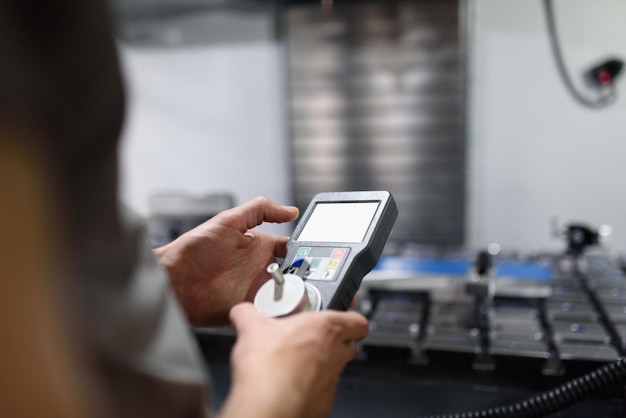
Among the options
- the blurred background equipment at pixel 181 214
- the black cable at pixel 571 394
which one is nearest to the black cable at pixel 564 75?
the blurred background equipment at pixel 181 214

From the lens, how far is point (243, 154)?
3297 mm

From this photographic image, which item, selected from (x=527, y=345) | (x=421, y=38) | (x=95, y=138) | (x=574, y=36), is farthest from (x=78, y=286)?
(x=574, y=36)

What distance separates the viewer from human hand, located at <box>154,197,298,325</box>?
88 centimetres

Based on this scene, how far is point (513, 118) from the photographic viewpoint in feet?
9.26

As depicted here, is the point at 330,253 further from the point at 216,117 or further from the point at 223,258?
the point at 216,117

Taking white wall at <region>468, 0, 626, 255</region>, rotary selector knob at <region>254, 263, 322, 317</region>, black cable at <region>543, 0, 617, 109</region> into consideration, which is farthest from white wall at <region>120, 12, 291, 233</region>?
rotary selector knob at <region>254, 263, 322, 317</region>

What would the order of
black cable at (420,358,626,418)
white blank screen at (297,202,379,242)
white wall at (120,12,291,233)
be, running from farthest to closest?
white wall at (120,12,291,233) < black cable at (420,358,626,418) < white blank screen at (297,202,379,242)

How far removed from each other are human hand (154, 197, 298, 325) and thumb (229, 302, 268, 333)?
17 cm

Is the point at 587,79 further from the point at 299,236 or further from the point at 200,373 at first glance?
the point at 200,373

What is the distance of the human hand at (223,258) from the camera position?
34.7 inches

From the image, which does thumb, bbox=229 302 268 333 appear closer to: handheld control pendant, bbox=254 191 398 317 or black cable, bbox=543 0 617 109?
handheld control pendant, bbox=254 191 398 317

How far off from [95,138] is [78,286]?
109 millimetres

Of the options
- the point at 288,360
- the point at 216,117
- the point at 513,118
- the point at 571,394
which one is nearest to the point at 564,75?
the point at 513,118

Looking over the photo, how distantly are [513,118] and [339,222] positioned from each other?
2.26 m
